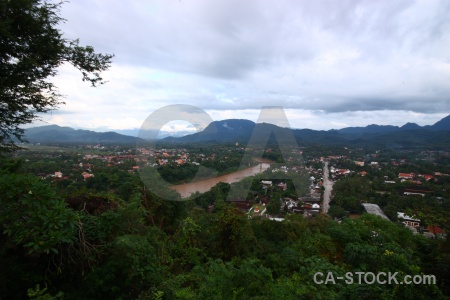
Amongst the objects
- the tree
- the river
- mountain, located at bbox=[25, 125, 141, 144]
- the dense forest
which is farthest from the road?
mountain, located at bbox=[25, 125, 141, 144]

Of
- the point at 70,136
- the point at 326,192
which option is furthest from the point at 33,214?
the point at 70,136

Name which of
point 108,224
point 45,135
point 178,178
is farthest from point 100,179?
point 45,135

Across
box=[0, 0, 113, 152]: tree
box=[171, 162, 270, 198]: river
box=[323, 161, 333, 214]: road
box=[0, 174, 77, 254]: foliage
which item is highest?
box=[0, 0, 113, 152]: tree

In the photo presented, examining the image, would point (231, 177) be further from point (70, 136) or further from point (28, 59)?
point (70, 136)

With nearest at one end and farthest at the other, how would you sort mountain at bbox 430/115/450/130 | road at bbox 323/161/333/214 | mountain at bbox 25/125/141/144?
road at bbox 323/161/333/214 → mountain at bbox 25/125/141/144 → mountain at bbox 430/115/450/130

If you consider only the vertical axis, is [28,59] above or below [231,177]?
above

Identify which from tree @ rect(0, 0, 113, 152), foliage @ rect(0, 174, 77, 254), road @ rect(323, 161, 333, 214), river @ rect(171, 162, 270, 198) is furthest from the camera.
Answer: road @ rect(323, 161, 333, 214)

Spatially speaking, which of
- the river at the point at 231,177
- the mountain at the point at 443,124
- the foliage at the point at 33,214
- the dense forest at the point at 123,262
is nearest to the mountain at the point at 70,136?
the river at the point at 231,177

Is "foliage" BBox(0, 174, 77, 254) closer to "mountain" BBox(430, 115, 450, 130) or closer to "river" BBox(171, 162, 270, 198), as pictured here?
"river" BBox(171, 162, 270, 198)

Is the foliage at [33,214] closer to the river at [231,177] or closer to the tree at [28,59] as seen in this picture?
the tree at [28,59]
